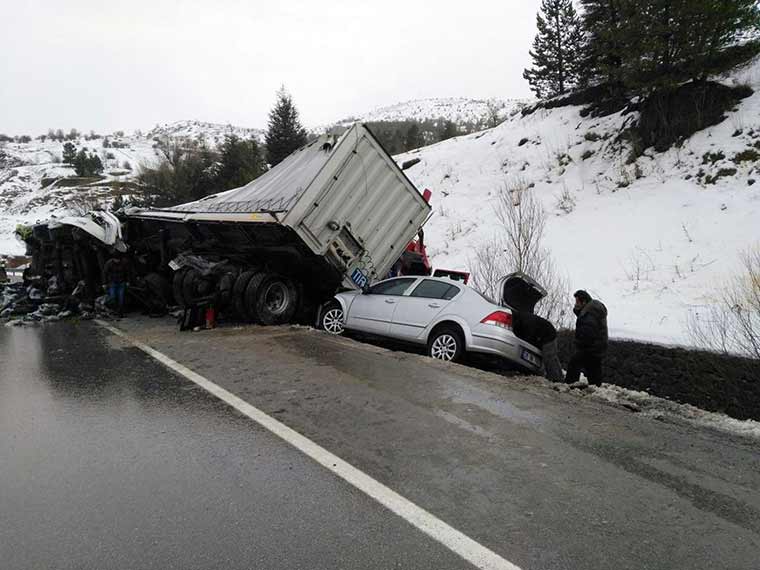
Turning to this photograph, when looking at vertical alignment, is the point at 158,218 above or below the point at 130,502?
above

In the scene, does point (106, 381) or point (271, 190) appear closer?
point (106, 381)

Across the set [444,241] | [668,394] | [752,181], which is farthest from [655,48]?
[668,394]

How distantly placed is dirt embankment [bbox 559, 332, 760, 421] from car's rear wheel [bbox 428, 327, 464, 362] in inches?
137

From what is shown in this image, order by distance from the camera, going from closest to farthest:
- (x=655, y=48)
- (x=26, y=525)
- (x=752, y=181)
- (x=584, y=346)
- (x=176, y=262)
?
(x=26, y=525), (x=584, y=346), (x=176, y=262), (x=752, y=181), (x=655, y=48)

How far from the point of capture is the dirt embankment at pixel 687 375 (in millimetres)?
7207

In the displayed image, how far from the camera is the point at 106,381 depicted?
5.91m

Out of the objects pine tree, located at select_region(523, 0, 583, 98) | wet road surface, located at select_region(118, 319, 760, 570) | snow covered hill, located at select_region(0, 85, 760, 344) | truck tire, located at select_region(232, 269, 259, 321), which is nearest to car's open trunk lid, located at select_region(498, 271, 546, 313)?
wet road surface, located at select_region(118, 319, 760, 570)

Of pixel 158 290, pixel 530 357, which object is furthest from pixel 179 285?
pixel 530 357

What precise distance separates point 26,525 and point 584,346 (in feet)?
20.3

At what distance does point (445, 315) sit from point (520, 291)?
1261 millimetres

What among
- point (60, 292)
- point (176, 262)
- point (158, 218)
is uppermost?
point (158, 218)

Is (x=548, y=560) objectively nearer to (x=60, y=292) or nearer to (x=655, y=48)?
(x=60, y=292)

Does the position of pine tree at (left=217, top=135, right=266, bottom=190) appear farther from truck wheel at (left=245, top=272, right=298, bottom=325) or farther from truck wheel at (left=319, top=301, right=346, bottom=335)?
truck wheel at (left=319, top=301, right=346, bottom=335)

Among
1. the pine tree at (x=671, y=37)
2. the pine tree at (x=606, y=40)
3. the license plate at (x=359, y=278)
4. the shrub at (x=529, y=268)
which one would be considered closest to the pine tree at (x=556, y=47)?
the pine tree at (x=606, y=40)
